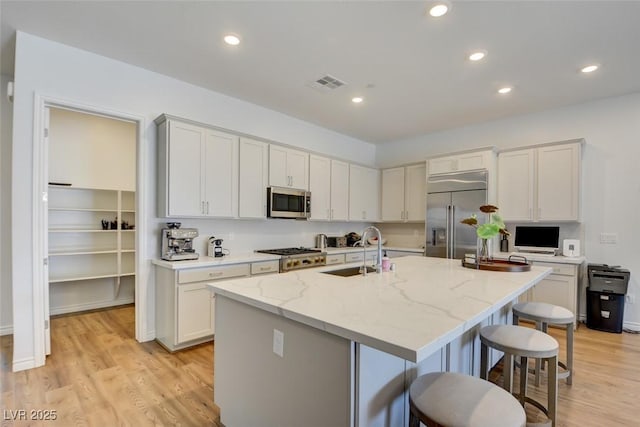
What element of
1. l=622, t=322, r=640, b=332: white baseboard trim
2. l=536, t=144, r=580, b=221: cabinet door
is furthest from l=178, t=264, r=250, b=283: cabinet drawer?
l=622, t=322, r=640, b=332: white baseboard trim

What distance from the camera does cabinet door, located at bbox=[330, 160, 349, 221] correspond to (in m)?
5.02

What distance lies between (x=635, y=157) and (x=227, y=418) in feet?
17.4

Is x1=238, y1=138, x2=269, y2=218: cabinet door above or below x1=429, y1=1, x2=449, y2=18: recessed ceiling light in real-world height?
below

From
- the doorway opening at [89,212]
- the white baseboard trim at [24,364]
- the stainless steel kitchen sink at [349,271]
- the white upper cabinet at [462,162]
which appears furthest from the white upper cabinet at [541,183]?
the white baseboard trim at [24,364]

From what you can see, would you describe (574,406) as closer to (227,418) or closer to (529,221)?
(227,418)

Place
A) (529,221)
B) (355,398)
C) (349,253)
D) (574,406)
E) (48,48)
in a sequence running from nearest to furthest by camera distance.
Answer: (355,398) → (574,406) → (48,48) → (529,221) → (349,253)

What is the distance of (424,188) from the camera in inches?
207

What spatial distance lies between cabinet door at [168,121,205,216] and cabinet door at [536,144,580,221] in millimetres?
4439

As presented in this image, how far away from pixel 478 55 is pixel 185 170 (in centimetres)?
317

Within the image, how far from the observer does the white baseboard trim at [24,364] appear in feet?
8.42

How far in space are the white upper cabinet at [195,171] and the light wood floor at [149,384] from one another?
144 cm

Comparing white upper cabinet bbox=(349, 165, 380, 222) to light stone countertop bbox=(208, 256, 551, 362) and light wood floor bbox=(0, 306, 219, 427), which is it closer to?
light stone countertop bbox=(208, 256, 551, 362)

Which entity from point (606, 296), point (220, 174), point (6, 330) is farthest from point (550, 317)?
point (6, 330)

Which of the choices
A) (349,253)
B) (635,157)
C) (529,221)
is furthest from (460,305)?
(635,157)
